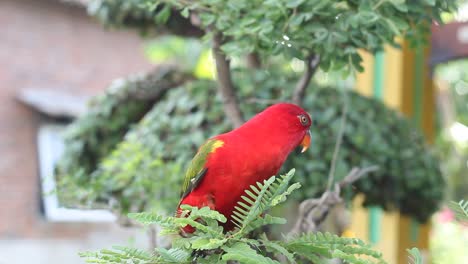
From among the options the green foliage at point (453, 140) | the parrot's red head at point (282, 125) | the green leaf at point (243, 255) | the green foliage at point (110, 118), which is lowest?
the green foliage at point (453, 140)

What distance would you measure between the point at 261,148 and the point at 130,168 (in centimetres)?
117

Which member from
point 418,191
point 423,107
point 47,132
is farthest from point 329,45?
point 47,132

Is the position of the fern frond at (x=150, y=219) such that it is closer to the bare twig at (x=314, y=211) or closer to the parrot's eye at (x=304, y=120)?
the parrot's eye at (x=304, y=120)

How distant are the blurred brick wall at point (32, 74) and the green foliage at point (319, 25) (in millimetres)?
4433

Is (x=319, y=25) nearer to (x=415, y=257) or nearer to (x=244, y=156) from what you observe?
(x=244, y=156)

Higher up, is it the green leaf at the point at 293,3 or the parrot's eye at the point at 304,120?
the green leaf at the point at 293,3

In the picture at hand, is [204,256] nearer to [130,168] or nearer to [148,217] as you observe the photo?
[148,217]

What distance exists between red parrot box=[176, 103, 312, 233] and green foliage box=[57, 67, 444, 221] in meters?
0.84

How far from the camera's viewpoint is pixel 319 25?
65.9 inches

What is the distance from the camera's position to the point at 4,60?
5836 millimetres

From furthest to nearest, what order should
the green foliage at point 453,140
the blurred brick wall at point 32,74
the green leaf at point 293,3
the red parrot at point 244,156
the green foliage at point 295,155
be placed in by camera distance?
Result: the green foliage at point 453,140, the blurred brick wall at point 32,74, the green foliage at point 295,155, the green leaf at point 293,3, the red parrot at point 244,156

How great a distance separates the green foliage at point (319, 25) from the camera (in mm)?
1644

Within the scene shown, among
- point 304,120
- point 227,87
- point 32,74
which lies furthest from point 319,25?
point 32,74

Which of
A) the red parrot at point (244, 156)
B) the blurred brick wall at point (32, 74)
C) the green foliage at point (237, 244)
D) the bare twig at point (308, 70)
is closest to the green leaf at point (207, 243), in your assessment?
the green foliage at point (237, 244)
